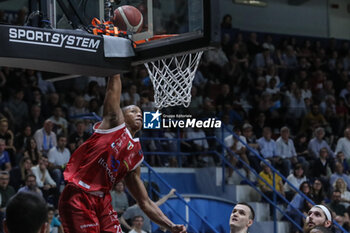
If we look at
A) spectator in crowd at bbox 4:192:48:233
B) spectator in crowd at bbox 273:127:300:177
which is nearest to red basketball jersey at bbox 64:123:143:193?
spectator in crowd at bbox 4:192:48:233

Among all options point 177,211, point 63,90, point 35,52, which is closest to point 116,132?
point 35,52

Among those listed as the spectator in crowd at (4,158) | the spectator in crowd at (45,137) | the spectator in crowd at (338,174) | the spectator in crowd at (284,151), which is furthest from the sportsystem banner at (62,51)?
the spectator in crowd at (338,174)

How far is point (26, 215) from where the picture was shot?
105 inches

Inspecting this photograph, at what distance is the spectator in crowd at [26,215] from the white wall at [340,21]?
16.6 meters

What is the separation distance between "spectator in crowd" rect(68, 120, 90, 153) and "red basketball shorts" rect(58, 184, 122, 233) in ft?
15.9

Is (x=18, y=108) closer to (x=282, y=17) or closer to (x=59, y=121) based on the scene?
(x=59, y=121)

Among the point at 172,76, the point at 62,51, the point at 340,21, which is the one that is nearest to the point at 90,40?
the point at 62,51

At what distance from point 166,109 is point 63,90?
3.80m

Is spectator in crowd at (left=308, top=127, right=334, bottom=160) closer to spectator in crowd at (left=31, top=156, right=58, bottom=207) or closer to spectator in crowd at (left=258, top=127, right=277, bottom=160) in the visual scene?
spectator in crowd at (left=258, top=127, right=277, bottom=160)

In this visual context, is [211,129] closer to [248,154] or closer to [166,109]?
[248,154]

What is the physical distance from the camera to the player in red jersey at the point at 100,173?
4820 millimetres

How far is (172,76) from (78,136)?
3529 millimetres

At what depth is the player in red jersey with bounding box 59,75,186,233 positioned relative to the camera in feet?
15.8

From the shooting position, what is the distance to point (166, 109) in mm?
8609
